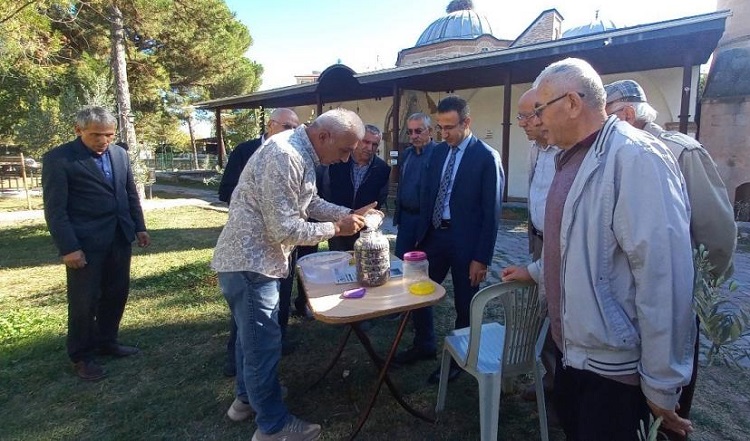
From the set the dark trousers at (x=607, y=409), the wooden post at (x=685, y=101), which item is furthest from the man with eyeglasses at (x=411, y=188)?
the wooden post at (x=685, y=101)

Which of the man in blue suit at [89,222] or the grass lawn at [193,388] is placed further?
the man in blue suit at [89,222]

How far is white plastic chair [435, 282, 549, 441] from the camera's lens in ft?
6.95

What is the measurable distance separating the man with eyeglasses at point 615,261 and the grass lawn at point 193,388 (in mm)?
1250

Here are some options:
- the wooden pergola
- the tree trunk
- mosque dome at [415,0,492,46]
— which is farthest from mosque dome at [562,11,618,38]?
the tree trunk

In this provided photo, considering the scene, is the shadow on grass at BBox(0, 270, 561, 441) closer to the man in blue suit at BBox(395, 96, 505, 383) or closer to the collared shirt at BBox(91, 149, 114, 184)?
the man in blue suit at BBox(395, 96, 505, 383)

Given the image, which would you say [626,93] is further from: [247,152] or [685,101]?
[685,101]

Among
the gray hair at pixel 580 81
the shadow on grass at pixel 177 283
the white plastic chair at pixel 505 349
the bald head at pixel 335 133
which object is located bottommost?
the shadow on grass at pixel 177 283

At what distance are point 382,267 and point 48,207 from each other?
235 cm

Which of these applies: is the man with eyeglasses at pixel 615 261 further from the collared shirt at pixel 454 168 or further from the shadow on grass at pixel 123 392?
the shadow on grass at pixel 123 392

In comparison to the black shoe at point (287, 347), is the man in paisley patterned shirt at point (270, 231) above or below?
above

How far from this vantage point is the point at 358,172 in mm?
4035

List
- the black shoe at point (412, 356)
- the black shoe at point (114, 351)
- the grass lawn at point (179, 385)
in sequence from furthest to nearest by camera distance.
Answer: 1. the black shoe at point (114, 351)
2. the black shoe at point (412, 356)
3. the grass lawn at point (179, 385)

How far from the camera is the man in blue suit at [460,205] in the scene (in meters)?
2.81

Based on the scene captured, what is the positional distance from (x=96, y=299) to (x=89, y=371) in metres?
0.51
